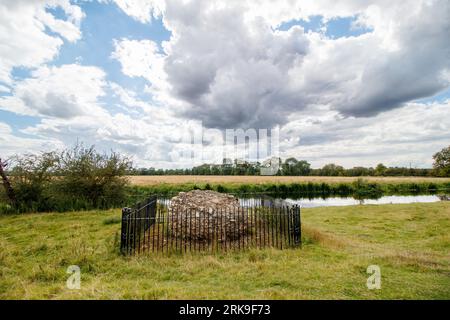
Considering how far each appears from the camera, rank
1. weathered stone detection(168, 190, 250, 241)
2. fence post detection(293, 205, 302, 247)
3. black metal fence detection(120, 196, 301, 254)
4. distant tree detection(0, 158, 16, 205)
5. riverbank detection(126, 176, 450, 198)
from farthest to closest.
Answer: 1. riverbank detection(126, 176, 450, 198)
2. distant tree detection(0, 158, 16, 205)
3. weathered stone detection(168, 190, 250, 241)
4. fence post detection(293, 205, 302, 247)
5. black metal fence detection(120, 196, 301, 254)

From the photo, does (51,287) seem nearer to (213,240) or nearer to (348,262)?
(213,240)

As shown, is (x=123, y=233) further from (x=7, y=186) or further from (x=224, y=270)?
(x=7, y=186)

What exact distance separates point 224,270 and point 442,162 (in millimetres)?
67324

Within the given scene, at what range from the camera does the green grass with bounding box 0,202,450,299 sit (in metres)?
4.37

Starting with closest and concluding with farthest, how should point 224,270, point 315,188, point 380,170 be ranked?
1. point 224,270
2. point 315,188
3. point 380,170

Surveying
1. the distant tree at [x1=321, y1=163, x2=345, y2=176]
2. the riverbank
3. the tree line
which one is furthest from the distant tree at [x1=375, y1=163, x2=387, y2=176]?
the riverbank

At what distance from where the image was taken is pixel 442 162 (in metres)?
53.8

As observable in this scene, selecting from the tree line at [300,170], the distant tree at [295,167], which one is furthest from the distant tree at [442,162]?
the distant tree at [295,167]

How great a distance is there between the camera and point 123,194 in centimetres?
1856

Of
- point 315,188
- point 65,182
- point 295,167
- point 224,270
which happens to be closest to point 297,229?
point 224,270

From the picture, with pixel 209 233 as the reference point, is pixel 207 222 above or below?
above

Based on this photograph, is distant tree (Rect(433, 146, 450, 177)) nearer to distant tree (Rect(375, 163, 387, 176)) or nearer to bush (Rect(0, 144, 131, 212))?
distant tree (Rect(375, 163, 387, 176))

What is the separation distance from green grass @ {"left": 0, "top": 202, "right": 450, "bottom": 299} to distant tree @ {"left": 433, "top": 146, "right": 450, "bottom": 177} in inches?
2222
